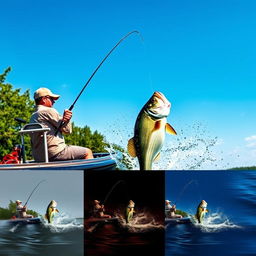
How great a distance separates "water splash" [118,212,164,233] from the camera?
5.41m

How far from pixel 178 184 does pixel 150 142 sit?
682mm

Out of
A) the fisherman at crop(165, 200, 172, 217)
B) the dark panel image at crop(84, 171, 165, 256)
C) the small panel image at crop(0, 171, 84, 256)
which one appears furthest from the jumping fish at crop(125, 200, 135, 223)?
the small panel image at crop(0, 171, 84, 256)

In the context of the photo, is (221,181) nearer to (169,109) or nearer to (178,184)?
(178,184)

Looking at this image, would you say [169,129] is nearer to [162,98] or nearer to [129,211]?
[162,98]

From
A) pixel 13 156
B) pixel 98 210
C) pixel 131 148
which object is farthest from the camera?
pixel 13 156

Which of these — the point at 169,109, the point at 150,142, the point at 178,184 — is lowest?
the point at 178,184

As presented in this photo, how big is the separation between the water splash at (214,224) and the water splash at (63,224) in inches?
59.6

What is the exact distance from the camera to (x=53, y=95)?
235 inches

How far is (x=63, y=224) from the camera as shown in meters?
5.55

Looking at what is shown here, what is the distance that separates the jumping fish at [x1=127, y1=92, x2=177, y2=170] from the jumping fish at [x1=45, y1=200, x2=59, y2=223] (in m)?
1.21

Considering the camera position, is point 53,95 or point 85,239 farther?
point 53,95

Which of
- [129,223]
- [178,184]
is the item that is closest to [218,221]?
[178,184]

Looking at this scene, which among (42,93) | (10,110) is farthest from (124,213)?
(10,110)

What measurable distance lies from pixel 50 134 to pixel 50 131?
0.05m
